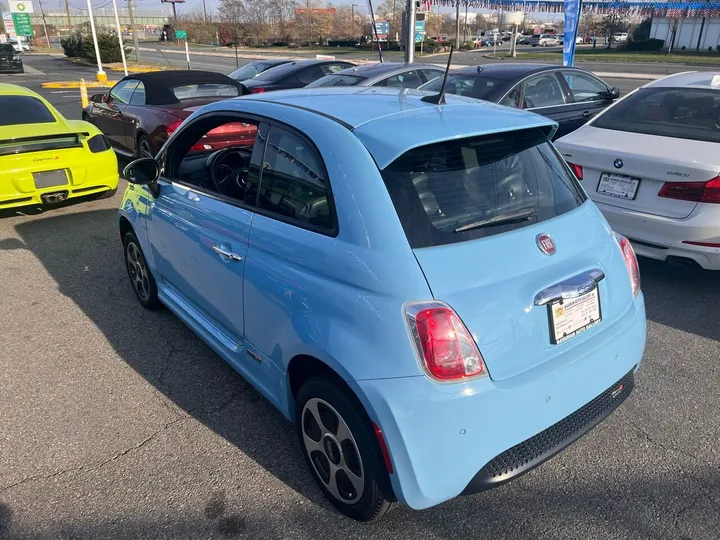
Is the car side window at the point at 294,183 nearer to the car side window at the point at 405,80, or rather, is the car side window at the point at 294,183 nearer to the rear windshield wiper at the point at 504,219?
the rear windshield wiper at the point at 504,219

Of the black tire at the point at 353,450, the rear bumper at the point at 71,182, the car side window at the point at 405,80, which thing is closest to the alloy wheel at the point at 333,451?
the black tire at the point at 353,450

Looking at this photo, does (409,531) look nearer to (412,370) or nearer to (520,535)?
(520,535)

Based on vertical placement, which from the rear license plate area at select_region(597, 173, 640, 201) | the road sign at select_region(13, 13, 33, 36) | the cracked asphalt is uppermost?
the road sign at select_region(13, 13, 33, 36)

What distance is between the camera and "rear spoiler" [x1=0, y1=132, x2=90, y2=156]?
236 inches

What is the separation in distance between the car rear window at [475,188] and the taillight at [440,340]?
274 millimetres

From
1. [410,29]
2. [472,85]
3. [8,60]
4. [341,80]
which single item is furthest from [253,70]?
[8,60]

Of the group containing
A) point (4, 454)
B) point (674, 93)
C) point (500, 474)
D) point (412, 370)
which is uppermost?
point (674, 93)

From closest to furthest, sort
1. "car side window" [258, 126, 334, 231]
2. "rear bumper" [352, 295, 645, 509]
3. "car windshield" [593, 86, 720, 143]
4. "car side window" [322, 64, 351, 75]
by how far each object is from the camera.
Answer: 1. "rear bumper" [352, 295, 645, 509]
2. "car side window" [258, 126, 334, 231]
3. "car windshield" [593, 86, 720, 143]
4. "car side window" [322, 64, 351, 75]

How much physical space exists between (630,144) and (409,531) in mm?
3679

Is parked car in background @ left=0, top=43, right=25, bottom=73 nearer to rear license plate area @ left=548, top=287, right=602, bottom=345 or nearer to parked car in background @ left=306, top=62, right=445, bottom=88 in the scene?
parked car in background @ left=306, top=62, right=445, bottom=88

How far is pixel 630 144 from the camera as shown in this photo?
4578 mm

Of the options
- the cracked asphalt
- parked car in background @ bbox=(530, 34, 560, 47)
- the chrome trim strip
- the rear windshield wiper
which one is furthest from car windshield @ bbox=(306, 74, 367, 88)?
parked car in background @ bbox=(530, 34, 560, 47)

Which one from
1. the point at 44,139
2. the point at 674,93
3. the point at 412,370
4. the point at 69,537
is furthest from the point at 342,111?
the point at 44,139

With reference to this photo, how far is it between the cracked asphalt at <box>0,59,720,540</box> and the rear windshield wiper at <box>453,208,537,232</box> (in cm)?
125
